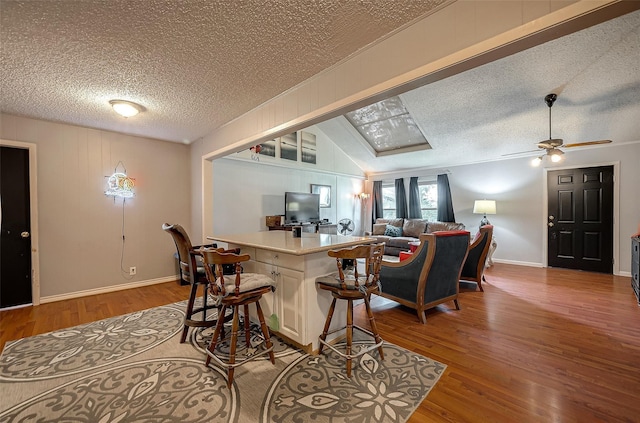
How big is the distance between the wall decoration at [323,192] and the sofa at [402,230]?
155 cm

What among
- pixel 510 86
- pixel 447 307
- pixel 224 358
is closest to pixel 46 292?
pixel 224 358

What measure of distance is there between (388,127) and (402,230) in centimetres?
275

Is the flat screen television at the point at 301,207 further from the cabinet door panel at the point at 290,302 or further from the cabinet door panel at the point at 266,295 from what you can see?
the cabinet door panel at the point at 290,302

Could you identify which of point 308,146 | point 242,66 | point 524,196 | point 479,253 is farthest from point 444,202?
point 242,66

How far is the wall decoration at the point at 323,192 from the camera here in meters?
7.21

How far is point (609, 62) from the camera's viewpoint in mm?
3199

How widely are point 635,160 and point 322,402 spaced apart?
6915 millimetres

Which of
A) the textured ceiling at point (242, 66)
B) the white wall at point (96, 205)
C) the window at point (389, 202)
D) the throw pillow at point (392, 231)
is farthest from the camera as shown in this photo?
the window at point (389, 202)

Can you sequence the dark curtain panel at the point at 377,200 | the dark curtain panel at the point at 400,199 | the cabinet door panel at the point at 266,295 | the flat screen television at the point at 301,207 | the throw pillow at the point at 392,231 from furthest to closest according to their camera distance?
the dark curtain panel at the point at 377,200 < the dark curtain panel at the point at 400,199 < the throw pillow at the point at 392,231 < the flat screen television at the point at 301,207 < the cabinet door panel at the point at 266,295

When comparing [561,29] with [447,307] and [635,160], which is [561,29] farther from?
[635,160]

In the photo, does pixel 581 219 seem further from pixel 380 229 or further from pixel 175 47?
pixel 175 47

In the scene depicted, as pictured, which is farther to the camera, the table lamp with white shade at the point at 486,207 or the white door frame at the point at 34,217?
the table lamp with white shade at the point at 486,207

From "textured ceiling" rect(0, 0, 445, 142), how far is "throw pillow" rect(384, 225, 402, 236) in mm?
5079

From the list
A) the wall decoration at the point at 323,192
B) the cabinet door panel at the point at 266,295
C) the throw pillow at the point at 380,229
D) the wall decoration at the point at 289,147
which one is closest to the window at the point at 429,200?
the throw pillow at the point at 380,229
